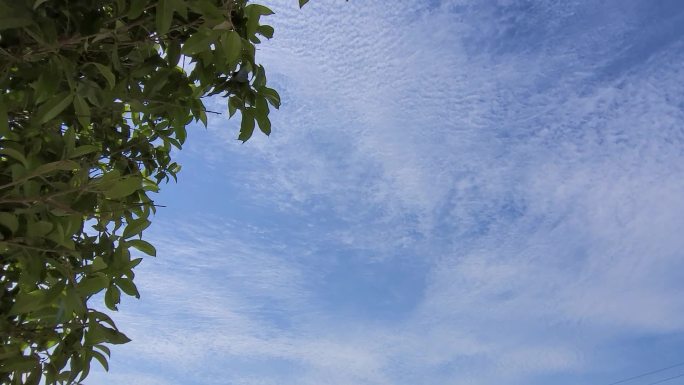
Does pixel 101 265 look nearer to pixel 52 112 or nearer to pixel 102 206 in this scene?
pixel 102 206

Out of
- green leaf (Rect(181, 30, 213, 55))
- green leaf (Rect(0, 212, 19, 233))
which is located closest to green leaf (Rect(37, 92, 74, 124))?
green leaf (Rect(0, 212, 19, 233))

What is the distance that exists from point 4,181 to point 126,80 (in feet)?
1.13

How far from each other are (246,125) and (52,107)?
1.23ft

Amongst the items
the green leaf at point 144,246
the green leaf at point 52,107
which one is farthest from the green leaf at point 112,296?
the green leaf at point 52,107

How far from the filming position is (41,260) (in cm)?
111

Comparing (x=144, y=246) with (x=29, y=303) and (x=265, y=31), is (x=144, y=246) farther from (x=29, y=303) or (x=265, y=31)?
(x=265, y=31)

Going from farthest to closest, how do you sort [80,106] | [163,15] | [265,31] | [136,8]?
1. [265,31]
2. [80,106]
3. [136,8]
4. [163,15]

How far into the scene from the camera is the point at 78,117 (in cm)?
115

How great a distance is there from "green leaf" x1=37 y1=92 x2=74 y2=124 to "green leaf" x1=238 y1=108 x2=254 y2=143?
1.11 ft

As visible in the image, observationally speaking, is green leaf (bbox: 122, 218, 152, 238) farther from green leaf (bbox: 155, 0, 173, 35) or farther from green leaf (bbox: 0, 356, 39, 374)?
green leaf (bbox: 155, 0, 173, 35)

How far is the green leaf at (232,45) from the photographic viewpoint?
0.95 metres

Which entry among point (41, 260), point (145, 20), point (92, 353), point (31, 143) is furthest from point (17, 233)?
point (145, 20)

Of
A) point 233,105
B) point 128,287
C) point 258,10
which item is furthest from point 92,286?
point 258,10

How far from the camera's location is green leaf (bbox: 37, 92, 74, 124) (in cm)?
107
